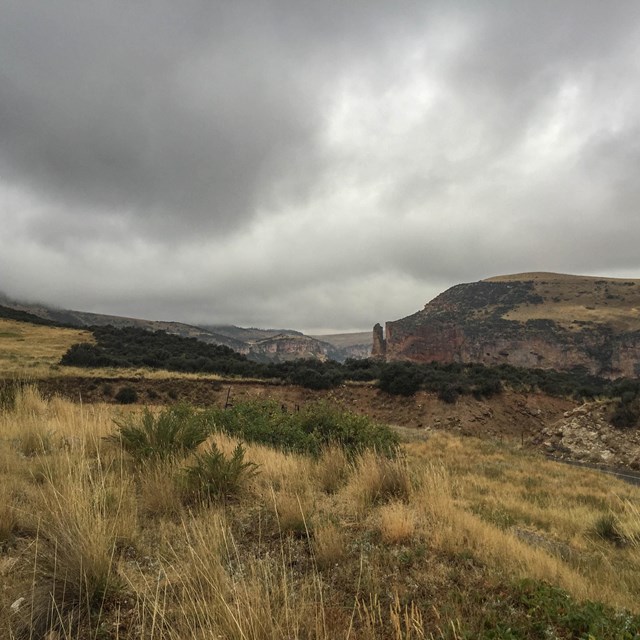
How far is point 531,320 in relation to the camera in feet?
369

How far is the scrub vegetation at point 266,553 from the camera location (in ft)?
8.55

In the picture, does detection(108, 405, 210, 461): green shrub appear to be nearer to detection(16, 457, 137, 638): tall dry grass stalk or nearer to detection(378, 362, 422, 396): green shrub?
detection(16, 457, 137, 638): tall dry grass stalk

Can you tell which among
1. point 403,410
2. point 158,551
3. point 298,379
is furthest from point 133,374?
point 158,551

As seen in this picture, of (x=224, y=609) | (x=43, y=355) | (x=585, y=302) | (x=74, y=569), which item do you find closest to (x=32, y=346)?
(x=43, y=355)

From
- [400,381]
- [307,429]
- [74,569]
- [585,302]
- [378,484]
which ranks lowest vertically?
[400,381]

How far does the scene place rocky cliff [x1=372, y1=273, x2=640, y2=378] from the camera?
10050 centimetres

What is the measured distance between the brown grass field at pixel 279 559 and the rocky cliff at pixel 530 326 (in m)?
108

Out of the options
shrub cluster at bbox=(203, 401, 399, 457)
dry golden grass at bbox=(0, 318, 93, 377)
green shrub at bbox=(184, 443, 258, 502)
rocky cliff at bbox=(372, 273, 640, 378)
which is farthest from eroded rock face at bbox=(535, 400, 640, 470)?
rocky cliff at bbox=(372, 273, 640, 378)

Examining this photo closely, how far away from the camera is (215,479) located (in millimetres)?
5160

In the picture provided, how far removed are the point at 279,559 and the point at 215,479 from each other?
69.0 inches

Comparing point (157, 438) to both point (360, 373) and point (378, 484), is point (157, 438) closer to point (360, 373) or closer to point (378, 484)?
point (378, 484)

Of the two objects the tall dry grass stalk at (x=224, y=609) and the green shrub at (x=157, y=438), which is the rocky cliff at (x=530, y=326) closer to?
the green shrub at (x=157, y=438)

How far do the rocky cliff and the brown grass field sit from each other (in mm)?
107580

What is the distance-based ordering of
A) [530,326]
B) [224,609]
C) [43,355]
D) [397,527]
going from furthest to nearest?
[530,326] < [43,355] < [397,527] < [224,609]
